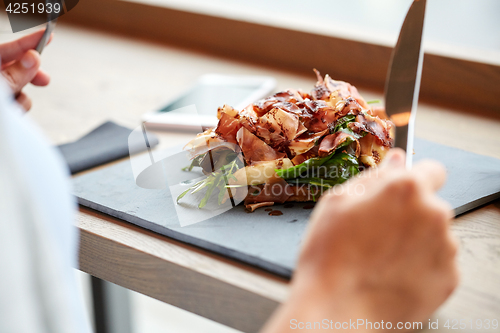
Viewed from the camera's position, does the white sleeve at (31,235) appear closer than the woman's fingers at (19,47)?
Yes

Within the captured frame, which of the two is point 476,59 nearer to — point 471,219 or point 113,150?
point 471,219

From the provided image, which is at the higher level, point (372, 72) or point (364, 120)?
point (364, 120)

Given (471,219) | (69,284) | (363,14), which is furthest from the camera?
(363,14)

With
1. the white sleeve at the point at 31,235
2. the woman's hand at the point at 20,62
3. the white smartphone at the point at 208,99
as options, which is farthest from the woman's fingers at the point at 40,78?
the white sleeve at the point at 31,235

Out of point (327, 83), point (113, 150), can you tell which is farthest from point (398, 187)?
point (113, 150)

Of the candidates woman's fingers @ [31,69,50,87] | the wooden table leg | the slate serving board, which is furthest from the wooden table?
the wooden table leg

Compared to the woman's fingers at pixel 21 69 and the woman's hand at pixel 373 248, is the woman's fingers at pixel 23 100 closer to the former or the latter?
the woman's fingers at pixel 21 69

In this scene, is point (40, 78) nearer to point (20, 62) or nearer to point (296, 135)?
point (20, 62)
